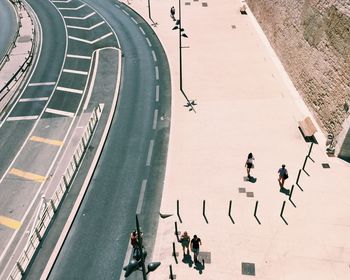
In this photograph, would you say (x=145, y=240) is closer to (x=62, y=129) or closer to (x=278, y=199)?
(x=278, y=199)

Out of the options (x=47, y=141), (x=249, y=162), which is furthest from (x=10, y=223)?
(x=249, y=162)

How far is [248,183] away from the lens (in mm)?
23656

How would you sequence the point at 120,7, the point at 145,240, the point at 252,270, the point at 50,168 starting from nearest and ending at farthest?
the point at 252,270 < the point at 145,240 < the point at 50,168 < the point at 120,7

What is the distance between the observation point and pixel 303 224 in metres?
21.2

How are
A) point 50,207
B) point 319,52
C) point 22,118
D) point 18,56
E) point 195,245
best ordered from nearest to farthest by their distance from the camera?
point 195,245 < point 50,207 < point 319,52 < point 22,118 < point 18,56

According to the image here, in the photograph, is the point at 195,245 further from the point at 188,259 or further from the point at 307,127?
the point at 307,127

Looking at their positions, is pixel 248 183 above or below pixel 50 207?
above

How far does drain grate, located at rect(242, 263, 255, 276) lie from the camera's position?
1888 cm

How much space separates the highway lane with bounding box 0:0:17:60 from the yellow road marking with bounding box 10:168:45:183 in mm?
20457

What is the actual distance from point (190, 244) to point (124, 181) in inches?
273

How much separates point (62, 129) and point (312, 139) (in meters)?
19.0

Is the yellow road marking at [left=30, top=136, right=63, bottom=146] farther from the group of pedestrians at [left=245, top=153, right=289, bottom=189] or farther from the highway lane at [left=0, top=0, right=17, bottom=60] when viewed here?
the highway lane at [left=0, top=0, right=17, bottom=60]

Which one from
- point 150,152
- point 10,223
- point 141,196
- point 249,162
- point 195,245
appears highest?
point 249,162

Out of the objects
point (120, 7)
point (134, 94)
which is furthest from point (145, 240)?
point (120, 7)
